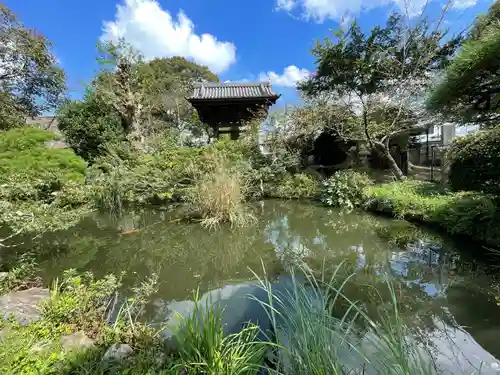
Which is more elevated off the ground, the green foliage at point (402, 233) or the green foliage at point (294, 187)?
the green foliage at point (294, 187)

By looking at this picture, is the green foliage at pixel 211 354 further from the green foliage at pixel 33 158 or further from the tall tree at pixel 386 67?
the tall tree at pixel 386 67

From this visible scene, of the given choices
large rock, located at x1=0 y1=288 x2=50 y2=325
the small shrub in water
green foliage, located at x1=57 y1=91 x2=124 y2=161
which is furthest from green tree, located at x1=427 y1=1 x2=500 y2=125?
green foliage, located at x1=57 y1=91 x2=124 y2=161

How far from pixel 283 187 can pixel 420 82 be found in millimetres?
4964

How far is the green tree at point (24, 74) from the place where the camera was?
8.68 metres

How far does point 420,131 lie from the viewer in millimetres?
9172

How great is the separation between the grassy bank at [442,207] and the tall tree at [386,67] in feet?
6.94

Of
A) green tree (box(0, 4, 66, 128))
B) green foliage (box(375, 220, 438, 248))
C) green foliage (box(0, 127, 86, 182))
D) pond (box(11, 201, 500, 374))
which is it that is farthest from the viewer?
green tree (box(0, 4, 66, 128))

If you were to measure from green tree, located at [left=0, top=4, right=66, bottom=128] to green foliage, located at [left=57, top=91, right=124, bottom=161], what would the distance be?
1064 millimetres

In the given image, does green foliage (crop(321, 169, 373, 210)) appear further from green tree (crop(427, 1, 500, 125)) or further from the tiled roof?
the tiled roof

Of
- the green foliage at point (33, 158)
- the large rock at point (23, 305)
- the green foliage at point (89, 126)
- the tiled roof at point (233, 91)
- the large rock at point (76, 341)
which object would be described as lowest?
the large rock at point (76, 341)

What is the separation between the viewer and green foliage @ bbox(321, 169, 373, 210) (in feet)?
21.8

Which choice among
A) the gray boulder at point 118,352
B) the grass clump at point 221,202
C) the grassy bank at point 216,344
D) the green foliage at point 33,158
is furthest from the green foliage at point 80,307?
the grass clump at point 221,202

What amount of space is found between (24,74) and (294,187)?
1057 centimetres

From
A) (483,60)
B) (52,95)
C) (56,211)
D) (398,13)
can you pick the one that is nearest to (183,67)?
(52,95)
